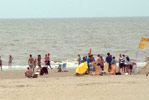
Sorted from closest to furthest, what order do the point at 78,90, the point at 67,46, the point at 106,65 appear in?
1. the point at 78,90
2. the point at 106,65
3. the point at 67,46

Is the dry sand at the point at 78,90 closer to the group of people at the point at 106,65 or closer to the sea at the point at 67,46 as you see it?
the group of people at the point at 106,65

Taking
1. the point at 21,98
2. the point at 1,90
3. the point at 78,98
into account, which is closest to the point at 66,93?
the point at 78,98

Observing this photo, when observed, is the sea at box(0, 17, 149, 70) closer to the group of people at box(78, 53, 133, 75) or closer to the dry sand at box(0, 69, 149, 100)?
the group of people at box(78, 53, 133, 75)

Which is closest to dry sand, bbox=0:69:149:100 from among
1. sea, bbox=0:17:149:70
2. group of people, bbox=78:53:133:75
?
group of people, bbox=78:53:133:75

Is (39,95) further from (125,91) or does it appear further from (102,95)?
(125,91)

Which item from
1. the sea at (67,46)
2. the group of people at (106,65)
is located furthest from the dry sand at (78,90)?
the sea at (67,46)

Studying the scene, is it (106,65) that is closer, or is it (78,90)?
(78,90)

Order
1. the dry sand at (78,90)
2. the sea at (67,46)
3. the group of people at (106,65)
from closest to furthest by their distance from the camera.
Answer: the dry sand at (78,90) < the group of people at (106,65) < the sea at (67,46)

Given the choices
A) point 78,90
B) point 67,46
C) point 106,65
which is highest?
point 67,46

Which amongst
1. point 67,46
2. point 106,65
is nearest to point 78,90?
point 106,65

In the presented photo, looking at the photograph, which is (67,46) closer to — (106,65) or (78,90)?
(106,65)

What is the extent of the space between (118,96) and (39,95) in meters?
2.57

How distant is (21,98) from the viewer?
11.0m

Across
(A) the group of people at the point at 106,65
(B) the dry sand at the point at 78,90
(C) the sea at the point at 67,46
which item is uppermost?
(C) the sea at the point at 67,46
